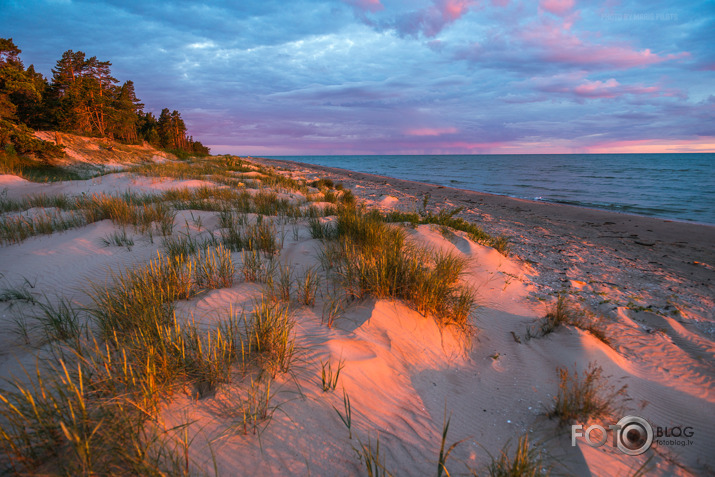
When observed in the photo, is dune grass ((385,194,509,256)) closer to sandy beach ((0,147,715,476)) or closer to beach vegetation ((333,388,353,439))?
sandy beach ((0,147,715,476))

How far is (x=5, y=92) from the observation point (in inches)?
589

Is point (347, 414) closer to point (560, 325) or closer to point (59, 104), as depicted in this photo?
point (560, 325)

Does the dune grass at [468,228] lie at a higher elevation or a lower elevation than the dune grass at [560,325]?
higher

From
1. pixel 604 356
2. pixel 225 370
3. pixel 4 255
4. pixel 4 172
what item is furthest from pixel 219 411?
pixel 4 172

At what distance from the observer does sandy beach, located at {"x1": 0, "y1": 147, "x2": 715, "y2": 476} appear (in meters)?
1.61

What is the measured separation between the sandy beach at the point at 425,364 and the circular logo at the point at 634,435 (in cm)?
4

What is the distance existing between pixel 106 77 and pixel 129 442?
45.6 metres

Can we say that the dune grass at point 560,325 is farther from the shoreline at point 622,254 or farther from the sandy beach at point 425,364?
the shoreline at point 622,254

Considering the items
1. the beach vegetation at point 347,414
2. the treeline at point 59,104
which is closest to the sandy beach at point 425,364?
the beach vegetation at point 347,414

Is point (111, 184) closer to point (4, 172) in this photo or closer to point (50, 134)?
point (4, 172)

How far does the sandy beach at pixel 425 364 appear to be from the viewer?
5.29ft

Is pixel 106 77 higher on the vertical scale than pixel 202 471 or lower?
higher

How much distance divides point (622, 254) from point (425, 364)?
24.7 feet

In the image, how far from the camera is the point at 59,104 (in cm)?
2209
